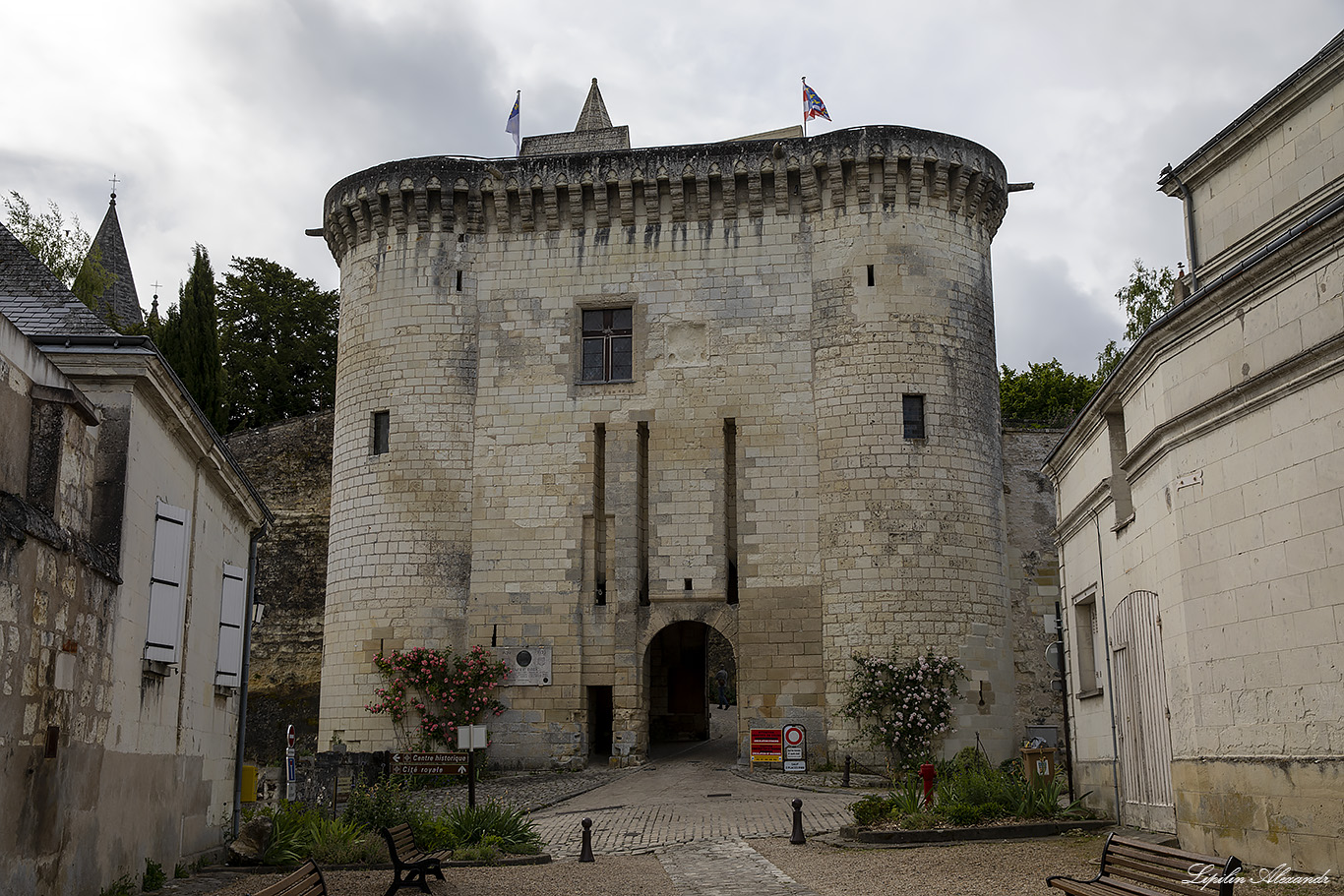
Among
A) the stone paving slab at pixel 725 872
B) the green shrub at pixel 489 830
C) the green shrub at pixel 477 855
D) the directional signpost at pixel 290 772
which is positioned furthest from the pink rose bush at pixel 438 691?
the green shrub at pixel 477 855

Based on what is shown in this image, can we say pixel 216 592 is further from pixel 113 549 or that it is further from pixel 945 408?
pixel 945 408

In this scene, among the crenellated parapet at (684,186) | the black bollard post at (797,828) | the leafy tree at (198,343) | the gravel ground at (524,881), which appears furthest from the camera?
the leafy tree at (198,343)

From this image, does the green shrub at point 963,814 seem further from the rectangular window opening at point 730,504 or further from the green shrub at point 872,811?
the rectangular window opening at point 730,504

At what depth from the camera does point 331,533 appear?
22562 millimetres

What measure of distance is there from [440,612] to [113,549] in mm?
12731

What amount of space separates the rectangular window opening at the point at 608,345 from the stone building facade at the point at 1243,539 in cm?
1122

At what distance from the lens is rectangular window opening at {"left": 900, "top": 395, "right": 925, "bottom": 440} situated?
815 inches

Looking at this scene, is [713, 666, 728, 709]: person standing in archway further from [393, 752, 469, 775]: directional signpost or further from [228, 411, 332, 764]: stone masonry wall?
[393, 752, 469, 775]: directional signpost

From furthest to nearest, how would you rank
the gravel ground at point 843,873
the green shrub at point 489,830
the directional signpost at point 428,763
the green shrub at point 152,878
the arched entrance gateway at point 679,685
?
the arched entrance gateway at point 679,685
the directional signpost at point 428,763
the green shrub at point 489,830
the green shrub at point 152,878
the gravel ground at point 843,873

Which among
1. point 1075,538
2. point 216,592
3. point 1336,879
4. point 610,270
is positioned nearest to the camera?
point 1336,879

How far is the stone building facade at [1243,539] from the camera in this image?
7.56 m

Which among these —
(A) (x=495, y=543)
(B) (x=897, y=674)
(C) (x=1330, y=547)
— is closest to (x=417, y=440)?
(A) (x=495, y=543)

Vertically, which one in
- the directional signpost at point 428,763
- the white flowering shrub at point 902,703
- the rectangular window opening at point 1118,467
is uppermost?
the rectangular window opening at point 1118,467

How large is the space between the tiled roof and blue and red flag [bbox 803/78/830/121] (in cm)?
1728
